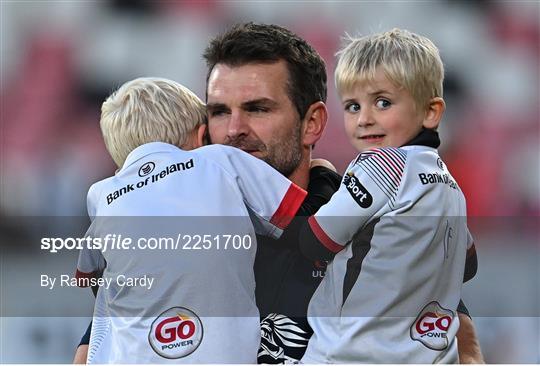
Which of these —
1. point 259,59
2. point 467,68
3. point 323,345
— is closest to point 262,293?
point 323,345

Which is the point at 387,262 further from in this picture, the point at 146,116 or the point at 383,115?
the point at 146,116

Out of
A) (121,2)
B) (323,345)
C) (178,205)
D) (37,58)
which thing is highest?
(121,2)

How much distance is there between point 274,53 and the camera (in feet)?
7.41

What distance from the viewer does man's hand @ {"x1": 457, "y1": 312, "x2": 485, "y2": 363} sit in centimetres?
211

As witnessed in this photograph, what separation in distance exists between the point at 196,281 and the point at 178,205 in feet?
0.52

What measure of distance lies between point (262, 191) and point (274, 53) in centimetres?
49

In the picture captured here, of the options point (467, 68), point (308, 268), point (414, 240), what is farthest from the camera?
point (467, 68)

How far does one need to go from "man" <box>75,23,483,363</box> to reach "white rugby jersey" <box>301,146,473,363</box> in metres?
0.16

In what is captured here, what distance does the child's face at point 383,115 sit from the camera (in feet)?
6.34

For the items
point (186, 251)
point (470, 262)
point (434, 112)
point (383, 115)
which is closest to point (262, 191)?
point (186, 251)

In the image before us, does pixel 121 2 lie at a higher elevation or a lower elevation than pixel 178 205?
higher

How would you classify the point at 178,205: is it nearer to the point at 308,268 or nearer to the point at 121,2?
the point at 308,268

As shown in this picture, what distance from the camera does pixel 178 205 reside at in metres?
1.86

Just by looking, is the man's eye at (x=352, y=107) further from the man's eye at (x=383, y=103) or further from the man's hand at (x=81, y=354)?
the man's hand at (x=81, y=354)
